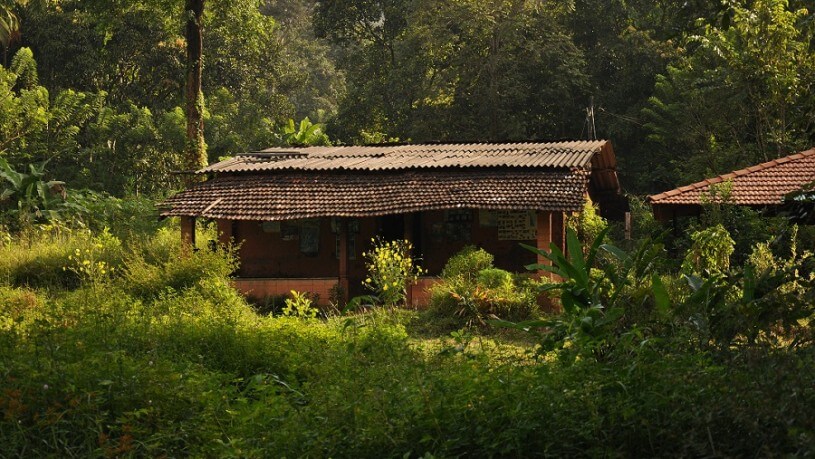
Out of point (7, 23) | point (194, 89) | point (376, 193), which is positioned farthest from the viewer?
point (7, 23)

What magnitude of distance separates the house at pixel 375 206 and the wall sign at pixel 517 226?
2 centimetres

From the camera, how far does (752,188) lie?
63.9 ft

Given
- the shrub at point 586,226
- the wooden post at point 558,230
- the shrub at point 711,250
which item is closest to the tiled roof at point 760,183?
the shrub at point 586,226

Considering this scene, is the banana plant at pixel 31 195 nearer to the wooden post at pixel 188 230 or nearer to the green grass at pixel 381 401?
the wooden post at pixel 188 230

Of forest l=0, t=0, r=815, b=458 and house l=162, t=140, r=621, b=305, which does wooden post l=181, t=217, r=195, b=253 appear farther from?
forest l=0, t=0, r=815, b=458

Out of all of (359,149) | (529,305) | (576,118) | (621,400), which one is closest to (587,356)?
(621,400)

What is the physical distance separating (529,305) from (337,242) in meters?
6.22

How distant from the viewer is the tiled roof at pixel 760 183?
19078 mm

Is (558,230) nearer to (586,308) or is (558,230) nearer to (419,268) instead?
(419,268)

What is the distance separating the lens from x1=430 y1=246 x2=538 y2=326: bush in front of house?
1529 centimetres

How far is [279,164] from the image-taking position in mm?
21172

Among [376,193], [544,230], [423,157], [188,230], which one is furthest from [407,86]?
[544,230]

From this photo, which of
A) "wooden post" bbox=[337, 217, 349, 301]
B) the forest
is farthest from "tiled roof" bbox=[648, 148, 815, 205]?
"wooden post" bbox=[337, 217, 349, 301]

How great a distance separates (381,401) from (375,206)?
12206 mm
